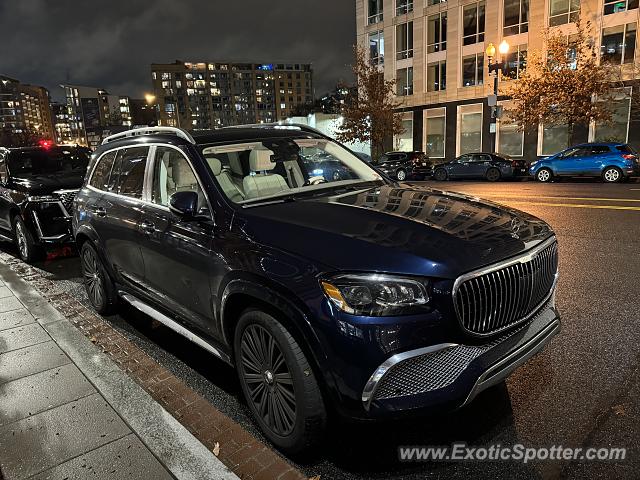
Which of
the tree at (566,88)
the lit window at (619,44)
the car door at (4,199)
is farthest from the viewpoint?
the lit window at (619,44)

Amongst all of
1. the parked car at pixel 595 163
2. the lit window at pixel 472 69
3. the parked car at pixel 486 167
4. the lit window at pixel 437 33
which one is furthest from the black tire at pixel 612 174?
the lit window at pixel 437 33

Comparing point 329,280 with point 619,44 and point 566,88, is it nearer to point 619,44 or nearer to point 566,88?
point 566,88

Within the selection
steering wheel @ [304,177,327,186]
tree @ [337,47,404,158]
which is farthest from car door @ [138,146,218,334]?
tree @ [337,47,404,158]

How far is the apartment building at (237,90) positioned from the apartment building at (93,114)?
2350 centimetres

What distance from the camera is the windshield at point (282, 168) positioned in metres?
3.59

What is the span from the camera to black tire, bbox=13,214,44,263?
26.6 feet

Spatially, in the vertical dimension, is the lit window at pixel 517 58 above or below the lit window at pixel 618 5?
below

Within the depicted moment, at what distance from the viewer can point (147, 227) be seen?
3990mm

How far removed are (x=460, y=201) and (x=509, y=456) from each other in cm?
174

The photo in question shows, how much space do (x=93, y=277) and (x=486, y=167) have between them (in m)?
20.7

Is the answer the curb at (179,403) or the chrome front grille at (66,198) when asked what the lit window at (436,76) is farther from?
the curb at (179,403)

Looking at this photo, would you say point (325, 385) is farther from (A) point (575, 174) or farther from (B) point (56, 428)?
(A) point (575, 174)

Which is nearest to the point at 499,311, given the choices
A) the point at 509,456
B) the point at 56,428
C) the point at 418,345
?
the point at 418,345

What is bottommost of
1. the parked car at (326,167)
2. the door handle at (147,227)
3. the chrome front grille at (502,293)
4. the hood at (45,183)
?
the chrome front grille at (502,293)
